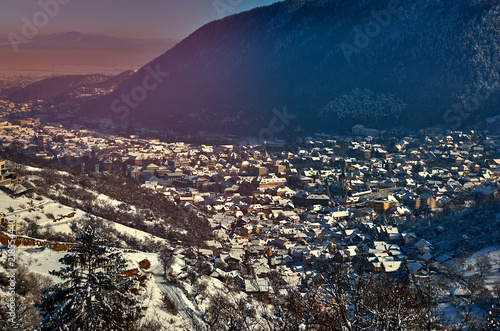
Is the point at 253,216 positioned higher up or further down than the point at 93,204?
further down

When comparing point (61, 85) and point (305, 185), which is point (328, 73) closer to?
point (305, 185)

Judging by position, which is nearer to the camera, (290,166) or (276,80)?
(290,166)

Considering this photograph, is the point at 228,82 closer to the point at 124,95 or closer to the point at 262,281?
the point at 124,95

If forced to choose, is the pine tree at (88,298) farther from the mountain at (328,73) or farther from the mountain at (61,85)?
the mountain at (61,85)

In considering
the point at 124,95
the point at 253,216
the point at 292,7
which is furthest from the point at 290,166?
the point at 292,7

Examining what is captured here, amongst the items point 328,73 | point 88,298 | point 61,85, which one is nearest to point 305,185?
point 88,298

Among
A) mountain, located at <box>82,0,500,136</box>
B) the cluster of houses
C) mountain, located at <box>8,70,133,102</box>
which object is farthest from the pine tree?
mountain, located at <box>8,70,133,102</box>

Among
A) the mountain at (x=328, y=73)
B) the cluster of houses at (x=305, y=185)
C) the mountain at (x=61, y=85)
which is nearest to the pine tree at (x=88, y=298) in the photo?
the cluster of houses at (x=305, y=185)
